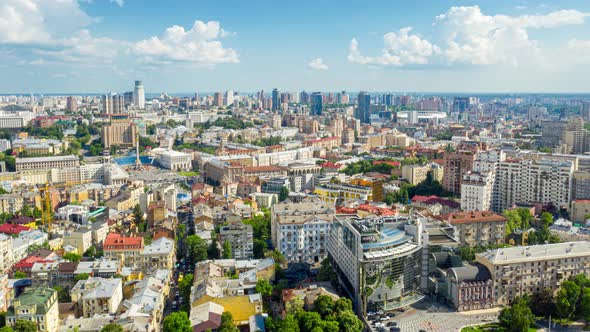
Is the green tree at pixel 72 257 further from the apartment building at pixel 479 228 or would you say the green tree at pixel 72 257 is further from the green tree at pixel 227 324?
the apartment building at pixel 479 228

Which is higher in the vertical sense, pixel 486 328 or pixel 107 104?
pixel 107 104

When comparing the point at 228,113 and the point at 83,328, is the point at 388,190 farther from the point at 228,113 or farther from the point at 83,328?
the point at 228,113

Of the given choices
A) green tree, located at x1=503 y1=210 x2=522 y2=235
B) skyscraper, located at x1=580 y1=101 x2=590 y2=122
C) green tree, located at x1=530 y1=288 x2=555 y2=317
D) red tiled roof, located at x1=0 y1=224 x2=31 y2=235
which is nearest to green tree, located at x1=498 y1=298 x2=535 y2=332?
green tree, located at x1=530 y1=288 x2=555 y2=317

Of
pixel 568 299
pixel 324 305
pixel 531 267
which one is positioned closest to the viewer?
pixel 324 305

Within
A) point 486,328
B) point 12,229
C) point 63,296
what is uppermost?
point 12,229

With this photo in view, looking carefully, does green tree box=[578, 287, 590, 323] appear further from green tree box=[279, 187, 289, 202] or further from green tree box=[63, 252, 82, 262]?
green tree box=[279, 187, 289, 202]

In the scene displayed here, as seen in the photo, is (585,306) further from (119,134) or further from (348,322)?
(119,134)

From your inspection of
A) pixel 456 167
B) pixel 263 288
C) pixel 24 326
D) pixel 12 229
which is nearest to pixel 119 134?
pixel 12 229
